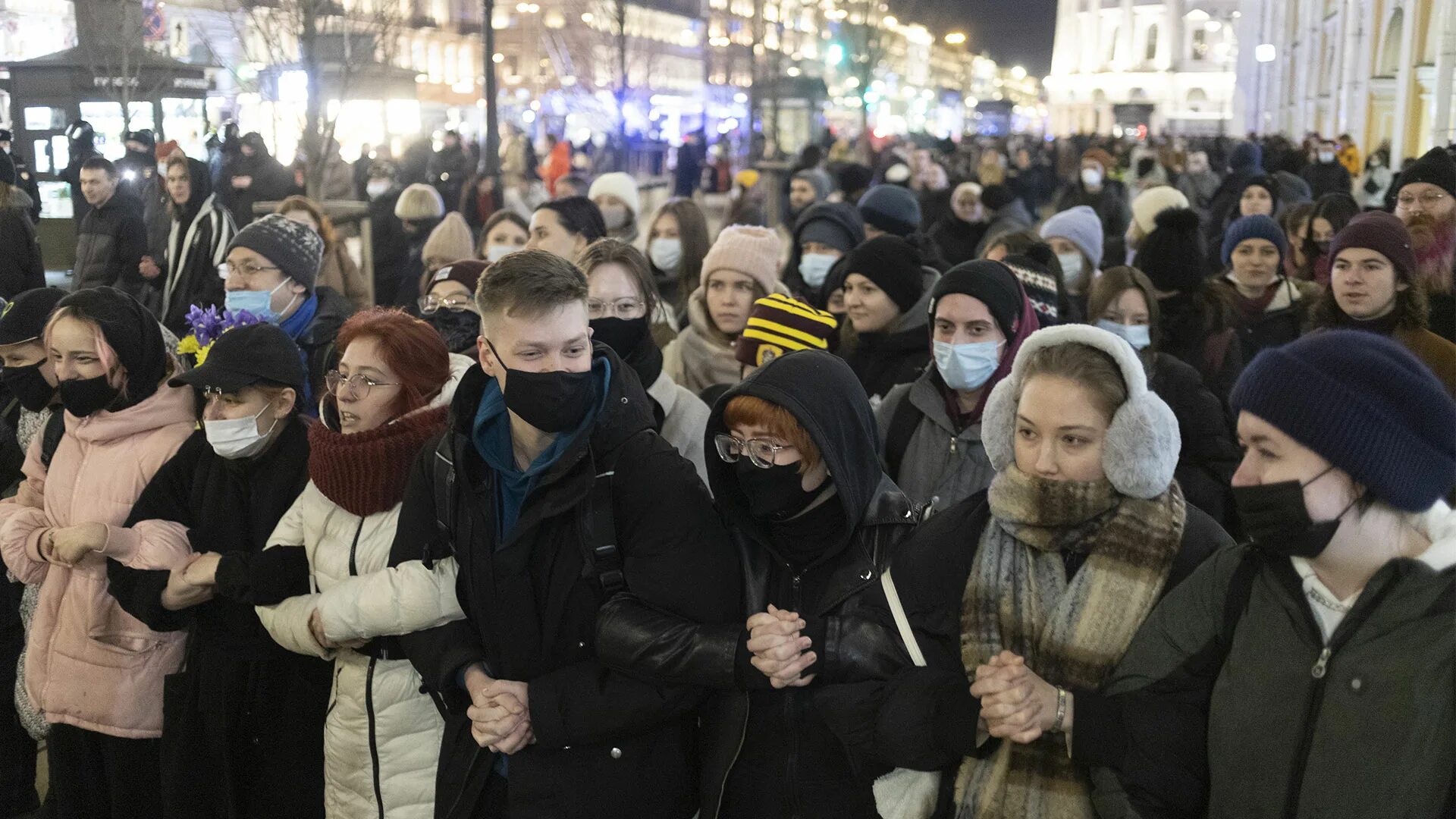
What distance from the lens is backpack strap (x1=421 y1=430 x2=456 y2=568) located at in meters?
3.53

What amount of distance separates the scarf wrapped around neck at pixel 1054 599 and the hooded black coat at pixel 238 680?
232cm

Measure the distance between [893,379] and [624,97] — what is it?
118 ft

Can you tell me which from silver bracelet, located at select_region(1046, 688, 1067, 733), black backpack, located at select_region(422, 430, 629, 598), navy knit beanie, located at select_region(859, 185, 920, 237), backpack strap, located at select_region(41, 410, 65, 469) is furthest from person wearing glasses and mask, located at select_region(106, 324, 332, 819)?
navy knit beanie, located at select_region(859, 185, 920, 237)

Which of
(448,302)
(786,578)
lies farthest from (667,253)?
(786,578)

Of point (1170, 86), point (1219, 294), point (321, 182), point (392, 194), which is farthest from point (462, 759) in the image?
point (1170, 86)

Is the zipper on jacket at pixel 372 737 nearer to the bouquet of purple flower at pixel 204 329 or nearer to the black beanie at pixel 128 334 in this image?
the black beanie at pixel 128 334

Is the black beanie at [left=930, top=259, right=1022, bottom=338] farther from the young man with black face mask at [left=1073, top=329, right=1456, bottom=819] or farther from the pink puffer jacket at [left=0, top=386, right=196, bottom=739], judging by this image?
the pink puffer jacket at [left=0, top=386, right=196, bottom=739]

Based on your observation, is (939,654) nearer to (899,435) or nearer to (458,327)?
(899,435)

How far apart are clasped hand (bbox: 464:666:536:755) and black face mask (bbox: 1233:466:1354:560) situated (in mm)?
1788

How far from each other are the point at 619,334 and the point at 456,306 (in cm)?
118

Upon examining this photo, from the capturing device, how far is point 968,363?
427 cm

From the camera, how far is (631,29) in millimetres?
86625

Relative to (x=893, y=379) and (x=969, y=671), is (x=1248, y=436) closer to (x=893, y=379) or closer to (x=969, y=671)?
(x=969, y=671)

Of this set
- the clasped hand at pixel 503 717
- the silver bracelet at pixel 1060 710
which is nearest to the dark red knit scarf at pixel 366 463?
the clasped hand at pixel 503 717
